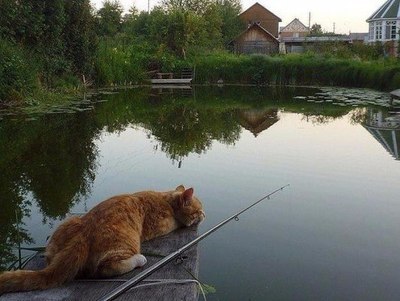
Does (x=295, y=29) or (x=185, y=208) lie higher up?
(x=295, y=29)

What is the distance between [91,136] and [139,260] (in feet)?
25.3

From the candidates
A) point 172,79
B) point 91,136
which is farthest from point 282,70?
point 91,136

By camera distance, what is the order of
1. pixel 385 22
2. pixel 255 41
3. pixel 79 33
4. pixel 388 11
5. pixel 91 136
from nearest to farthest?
pixel 91 136, pixel 79 33, pixel 255 41, pixel 385 22, pixel 388 11

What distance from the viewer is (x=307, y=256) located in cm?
420

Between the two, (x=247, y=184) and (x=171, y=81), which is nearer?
(x=247, y=184)

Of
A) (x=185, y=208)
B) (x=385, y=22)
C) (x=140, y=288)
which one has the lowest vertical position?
(x=140, y=288)

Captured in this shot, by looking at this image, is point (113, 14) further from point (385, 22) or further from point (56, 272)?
point (56, 272)

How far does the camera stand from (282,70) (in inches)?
1208

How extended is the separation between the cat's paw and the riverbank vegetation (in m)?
12.0

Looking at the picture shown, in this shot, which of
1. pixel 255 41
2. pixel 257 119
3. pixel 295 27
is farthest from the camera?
pixel 295 27

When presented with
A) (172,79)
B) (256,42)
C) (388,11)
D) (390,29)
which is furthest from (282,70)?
(388,11)

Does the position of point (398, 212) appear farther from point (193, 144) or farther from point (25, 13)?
point (25, 13)

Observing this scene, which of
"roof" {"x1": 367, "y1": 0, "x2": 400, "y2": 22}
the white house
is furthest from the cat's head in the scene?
"roof" {"x1": 367, "y1": 0, "x2": 400, "y2": 22}

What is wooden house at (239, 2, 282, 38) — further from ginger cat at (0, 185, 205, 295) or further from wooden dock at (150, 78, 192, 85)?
ginger cat at (0, 185, 205, 295)
